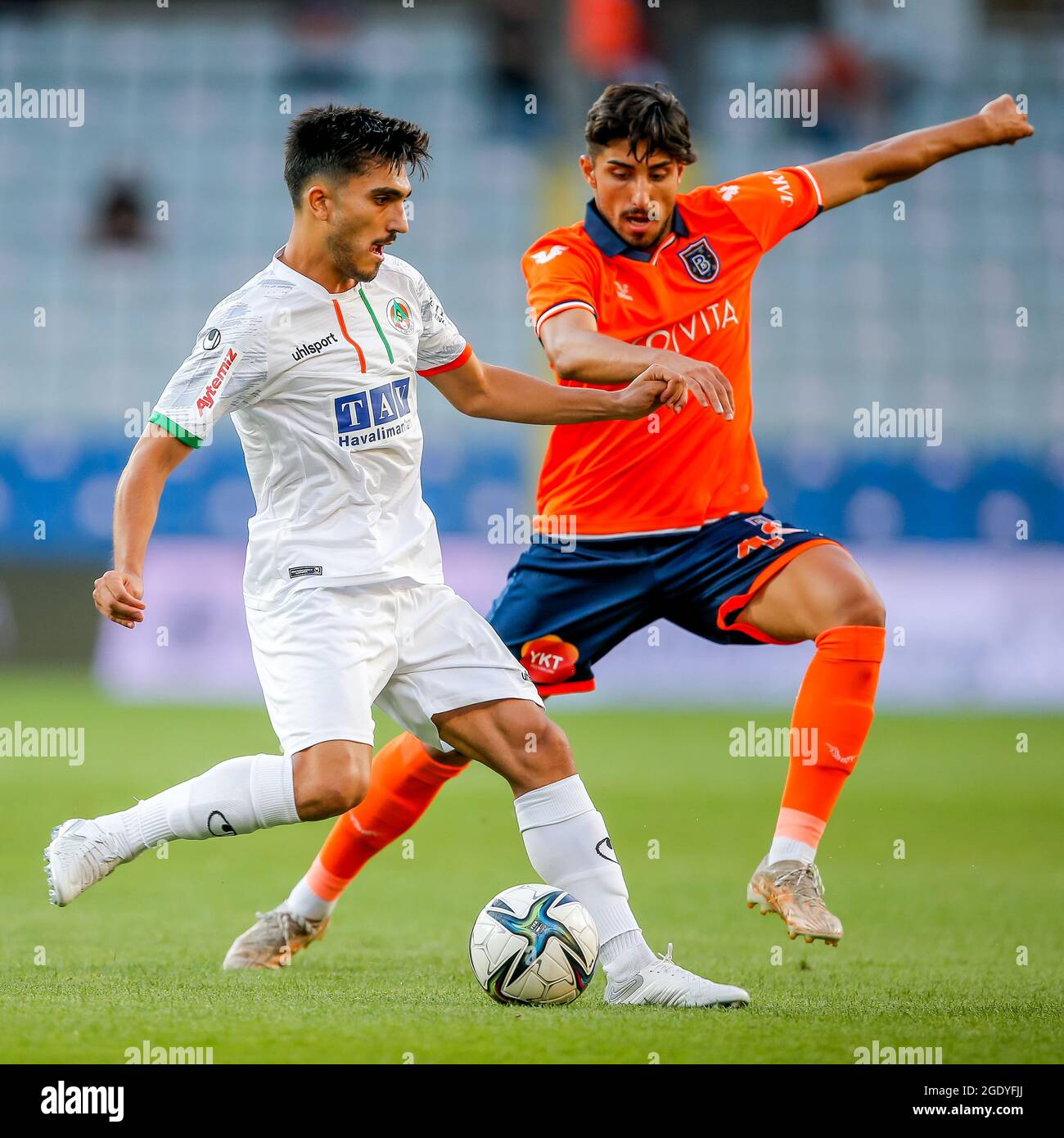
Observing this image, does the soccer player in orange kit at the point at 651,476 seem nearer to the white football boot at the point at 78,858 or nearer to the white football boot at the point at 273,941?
the white football boot at the point at 273,941

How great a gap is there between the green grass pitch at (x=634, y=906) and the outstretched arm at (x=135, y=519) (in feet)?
3.38

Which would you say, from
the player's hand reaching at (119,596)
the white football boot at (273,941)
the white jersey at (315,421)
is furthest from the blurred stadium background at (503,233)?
the player's hand reaching at (119,596)

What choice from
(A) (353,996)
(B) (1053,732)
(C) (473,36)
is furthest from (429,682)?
(C) (473,36)

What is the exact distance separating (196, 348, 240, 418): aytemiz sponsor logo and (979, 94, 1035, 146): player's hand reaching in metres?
2.81

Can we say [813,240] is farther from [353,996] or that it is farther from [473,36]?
[353,996]

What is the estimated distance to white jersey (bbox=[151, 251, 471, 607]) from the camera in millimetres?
4555

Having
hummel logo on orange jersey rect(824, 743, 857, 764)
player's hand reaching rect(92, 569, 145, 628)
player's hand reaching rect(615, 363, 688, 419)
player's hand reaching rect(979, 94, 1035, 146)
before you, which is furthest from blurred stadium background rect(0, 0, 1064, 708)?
player's hand reaching rect(92, 569, 145, 628)

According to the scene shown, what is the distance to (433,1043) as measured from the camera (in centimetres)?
391

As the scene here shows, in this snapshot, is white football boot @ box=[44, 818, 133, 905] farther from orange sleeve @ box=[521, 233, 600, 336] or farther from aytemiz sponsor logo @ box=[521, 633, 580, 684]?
orange sleeve @ box=[521, 233, 600, 336]

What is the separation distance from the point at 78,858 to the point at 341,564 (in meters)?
1.06

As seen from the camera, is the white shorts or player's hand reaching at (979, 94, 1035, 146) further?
player's hand reaching at (979, 94, 1035, 146)

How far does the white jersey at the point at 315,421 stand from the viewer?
4.55m

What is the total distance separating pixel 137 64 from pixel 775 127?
28.4 ft

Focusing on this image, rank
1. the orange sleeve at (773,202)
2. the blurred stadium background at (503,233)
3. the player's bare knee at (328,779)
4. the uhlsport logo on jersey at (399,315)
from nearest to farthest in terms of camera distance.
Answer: the player's bare knee at (328,779) → the uhlsport logo on jersey at (399,315) → the orange sleeve at (773,202) → the blurred stadium background at (503,233)
